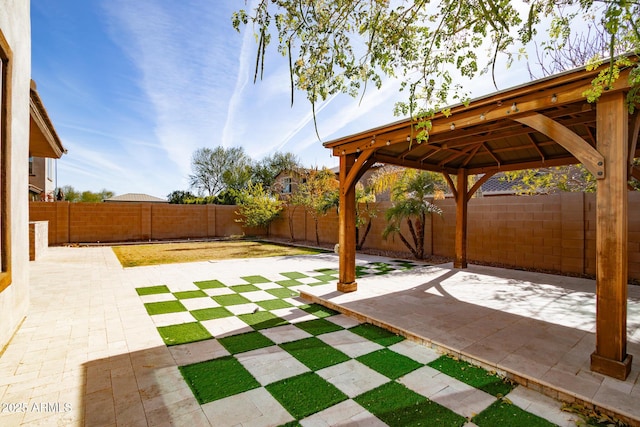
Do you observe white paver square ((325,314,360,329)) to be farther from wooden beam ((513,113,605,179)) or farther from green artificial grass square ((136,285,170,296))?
green artificial grass square ((136,285,170,296))

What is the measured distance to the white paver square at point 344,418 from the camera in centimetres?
208

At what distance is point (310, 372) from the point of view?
277 centimetres

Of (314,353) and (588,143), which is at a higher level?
(588,143)

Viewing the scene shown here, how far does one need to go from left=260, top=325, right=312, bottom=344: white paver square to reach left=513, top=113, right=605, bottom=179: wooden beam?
327cm

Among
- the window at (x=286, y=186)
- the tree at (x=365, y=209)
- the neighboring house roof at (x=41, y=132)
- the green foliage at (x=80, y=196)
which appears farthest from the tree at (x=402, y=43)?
the green foliage at (x=80, y=196)

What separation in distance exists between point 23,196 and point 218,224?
1388 centimetres

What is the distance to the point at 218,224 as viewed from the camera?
58.5 ft

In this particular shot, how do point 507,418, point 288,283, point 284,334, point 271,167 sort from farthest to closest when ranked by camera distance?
point 271,167
point 288,283
point 284,334
point 507,418

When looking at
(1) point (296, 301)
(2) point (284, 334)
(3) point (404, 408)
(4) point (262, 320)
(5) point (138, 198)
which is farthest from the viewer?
(5) point (138, 198)

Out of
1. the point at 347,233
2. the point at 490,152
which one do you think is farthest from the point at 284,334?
the point at 490,152

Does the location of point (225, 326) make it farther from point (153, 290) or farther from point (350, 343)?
point (153, 290)

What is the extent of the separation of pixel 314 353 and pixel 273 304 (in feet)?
6.17

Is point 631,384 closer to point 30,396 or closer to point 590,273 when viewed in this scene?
point 30,396

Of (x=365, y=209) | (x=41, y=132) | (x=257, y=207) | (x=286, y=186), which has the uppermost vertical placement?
(x=286, y=186)
